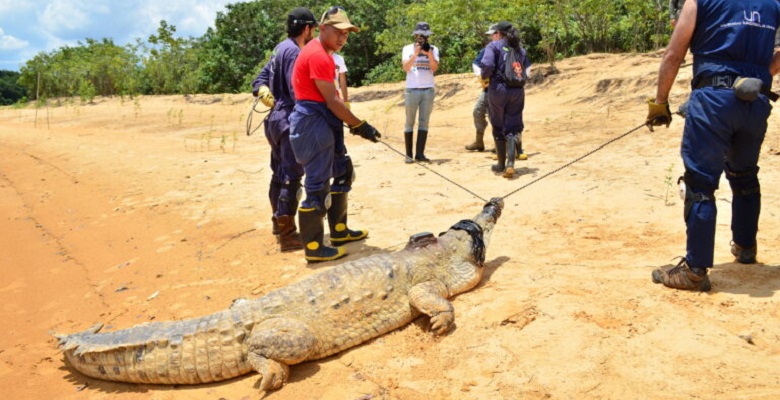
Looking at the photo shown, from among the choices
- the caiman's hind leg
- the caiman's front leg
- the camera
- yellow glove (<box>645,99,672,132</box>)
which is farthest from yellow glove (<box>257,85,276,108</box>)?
the camera

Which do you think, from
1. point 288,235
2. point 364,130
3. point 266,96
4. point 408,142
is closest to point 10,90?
point 408,142

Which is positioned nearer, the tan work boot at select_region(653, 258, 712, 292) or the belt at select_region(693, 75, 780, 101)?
A: the belt at select_region(693, 75, 780, 101)

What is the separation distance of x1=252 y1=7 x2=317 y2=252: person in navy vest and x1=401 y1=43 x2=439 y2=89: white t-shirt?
351 centimetres

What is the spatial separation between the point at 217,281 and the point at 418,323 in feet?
7.02

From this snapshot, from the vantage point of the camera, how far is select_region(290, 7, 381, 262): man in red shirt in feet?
15.5

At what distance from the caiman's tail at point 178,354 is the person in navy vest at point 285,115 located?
2.11m

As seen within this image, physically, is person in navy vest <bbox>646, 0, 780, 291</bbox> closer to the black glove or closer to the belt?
the belt

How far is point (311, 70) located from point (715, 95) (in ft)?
9.68

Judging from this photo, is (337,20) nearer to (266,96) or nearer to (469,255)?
(266,96)

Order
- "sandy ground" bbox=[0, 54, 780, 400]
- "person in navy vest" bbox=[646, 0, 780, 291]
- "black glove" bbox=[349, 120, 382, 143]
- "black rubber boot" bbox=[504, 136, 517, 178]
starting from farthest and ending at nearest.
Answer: "black rubber boot" bbox=[504, 136, 517, 178] < "black glove" bbox=[349, 120, 382, 143] < "person in navy vest" bbox=[646, 0, 780, 291] < "sandy ground" bbox=[0, 54, 780, 400]

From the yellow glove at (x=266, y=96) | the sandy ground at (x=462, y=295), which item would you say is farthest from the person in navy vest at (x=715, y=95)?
the yellow glove at (x=266, y=96)

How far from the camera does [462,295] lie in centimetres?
428

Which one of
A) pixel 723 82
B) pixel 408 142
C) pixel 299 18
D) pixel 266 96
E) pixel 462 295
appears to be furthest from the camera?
pixel 408 142

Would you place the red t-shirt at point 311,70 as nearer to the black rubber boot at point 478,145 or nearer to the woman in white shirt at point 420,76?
the woman in white shirt at point 420,76
